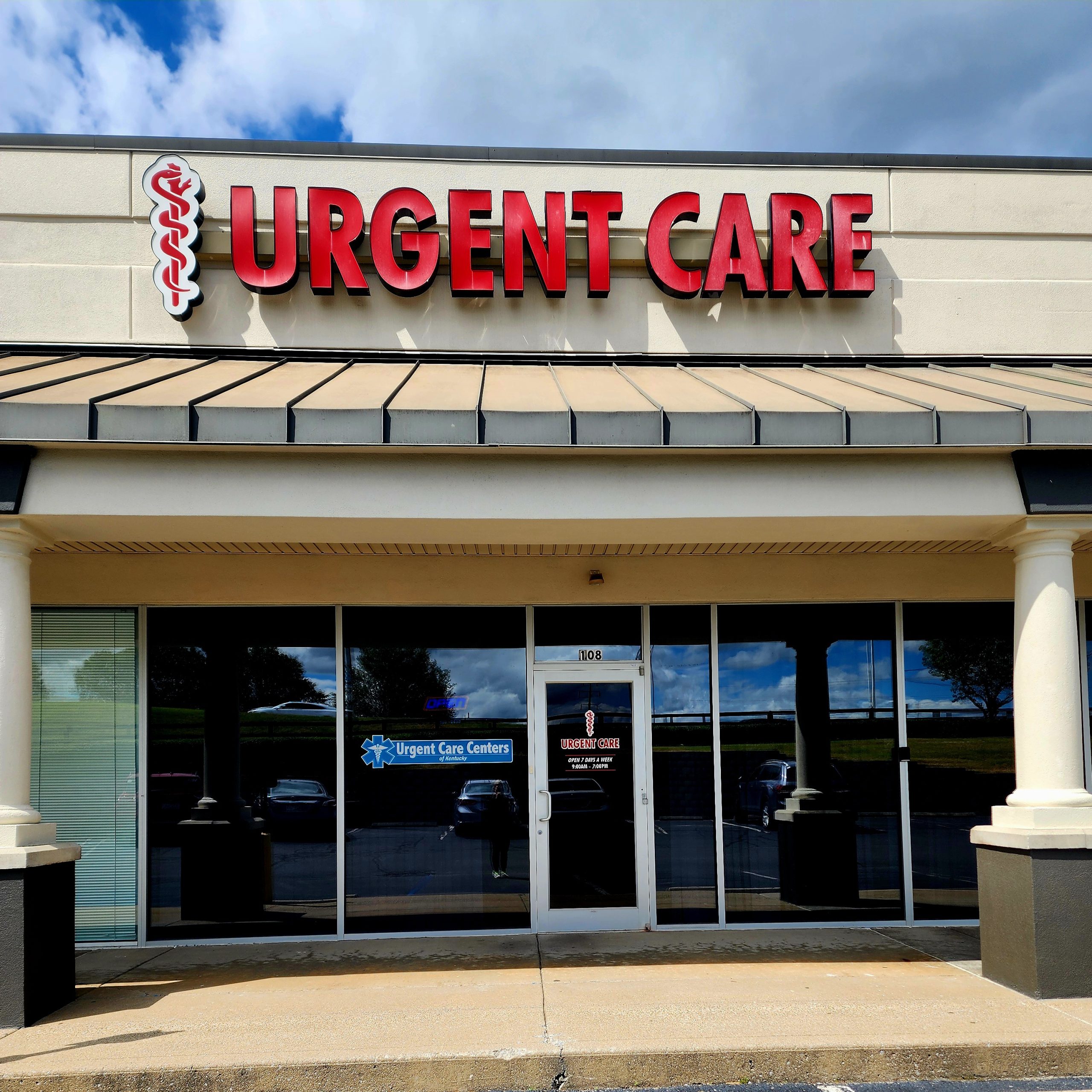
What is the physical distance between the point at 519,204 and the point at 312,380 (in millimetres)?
2779

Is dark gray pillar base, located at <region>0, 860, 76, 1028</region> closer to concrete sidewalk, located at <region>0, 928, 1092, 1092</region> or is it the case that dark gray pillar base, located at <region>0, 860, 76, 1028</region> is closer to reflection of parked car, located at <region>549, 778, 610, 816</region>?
concrete sidewalk, located at <region>0, 928, 1092, 1092</region>

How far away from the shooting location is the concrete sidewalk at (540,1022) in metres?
5.93

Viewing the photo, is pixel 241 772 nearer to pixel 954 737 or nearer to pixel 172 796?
pixel 172 796

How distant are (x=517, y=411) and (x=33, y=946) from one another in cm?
487

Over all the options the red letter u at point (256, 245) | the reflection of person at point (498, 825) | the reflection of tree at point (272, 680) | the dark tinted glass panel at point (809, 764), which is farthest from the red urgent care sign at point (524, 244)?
the reflection of person at point (498, 825)

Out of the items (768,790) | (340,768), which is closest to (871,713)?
(768,790)

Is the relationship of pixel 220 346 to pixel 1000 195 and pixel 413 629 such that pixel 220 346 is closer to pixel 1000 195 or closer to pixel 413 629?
pixel 413 629

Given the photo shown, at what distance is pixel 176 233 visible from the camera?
959 cm

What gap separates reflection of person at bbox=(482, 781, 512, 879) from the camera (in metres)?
9.48

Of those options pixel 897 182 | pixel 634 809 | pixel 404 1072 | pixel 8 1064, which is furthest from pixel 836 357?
pixel 8 1064

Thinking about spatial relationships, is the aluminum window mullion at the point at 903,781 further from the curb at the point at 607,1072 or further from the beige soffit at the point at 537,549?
the curb at the point at 607,1072

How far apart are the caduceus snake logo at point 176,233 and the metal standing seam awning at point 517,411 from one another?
1071 millimetres

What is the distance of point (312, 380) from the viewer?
8570 mm

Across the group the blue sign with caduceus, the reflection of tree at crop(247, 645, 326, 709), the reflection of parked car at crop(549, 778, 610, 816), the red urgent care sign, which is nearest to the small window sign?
the blue sign with caduceus
